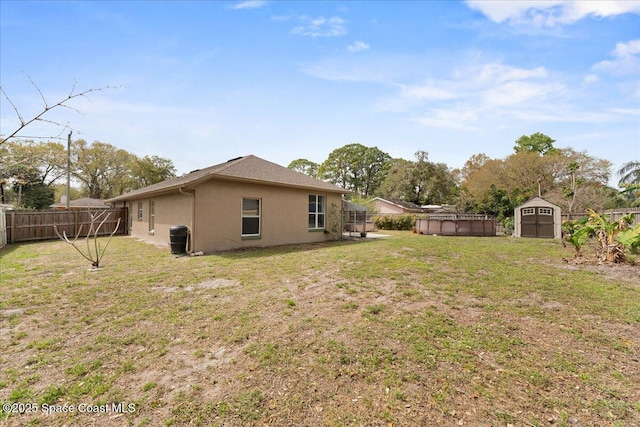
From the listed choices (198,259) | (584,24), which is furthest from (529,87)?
(198,259)

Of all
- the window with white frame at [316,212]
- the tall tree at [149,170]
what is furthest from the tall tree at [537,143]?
the tall tree at [149,170]

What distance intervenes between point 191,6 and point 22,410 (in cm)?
607

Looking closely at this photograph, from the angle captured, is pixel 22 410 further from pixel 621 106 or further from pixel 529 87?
pixel 621 106

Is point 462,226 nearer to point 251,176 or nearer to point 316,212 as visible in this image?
point 316,212

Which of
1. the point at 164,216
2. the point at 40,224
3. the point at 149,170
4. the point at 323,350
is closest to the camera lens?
the point at 323,350

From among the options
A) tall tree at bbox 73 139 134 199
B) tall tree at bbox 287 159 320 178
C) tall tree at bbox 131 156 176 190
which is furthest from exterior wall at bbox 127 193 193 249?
tall tree at bbox 287 159 320 178

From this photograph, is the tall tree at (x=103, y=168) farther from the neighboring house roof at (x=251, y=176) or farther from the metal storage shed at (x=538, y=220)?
the metal storage shed at (x=538, y=220)

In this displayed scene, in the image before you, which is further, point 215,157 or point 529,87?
point 215,157

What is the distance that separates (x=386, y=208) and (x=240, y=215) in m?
26.0

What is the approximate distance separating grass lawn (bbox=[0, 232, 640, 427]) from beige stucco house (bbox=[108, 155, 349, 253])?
4.07m

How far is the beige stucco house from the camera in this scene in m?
9.83

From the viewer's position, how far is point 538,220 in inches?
617

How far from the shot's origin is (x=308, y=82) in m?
10.4

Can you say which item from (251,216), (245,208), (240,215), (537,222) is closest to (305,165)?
(537,222)
